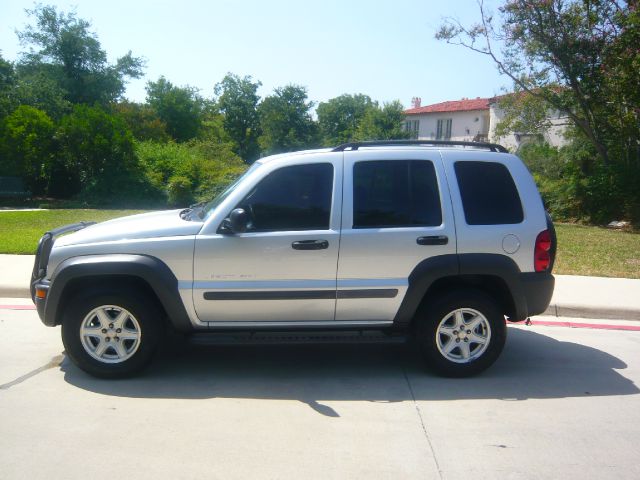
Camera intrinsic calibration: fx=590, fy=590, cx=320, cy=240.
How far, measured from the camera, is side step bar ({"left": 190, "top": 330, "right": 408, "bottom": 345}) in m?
5.07

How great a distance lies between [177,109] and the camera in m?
64.8

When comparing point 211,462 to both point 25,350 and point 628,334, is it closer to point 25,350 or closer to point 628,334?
point 25,350

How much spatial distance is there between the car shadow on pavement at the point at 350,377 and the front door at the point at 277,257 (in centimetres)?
59

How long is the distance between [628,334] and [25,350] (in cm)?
677

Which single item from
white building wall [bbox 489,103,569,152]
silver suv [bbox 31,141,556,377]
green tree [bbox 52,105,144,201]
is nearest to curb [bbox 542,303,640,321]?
silver suv [bbox 31,141,556,377]

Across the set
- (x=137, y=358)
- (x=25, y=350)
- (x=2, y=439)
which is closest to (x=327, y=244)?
(x=137, y=358)

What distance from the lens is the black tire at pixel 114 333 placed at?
16.5 ft

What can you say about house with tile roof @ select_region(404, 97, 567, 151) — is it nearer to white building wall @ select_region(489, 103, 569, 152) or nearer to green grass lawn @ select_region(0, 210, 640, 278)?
white building wall @ select_region(489, 103, 569, 152)

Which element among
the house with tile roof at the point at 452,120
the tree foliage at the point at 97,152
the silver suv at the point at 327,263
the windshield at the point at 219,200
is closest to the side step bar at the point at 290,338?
the silver suv at the point at 327,263

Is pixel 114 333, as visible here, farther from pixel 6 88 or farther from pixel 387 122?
pixel 387 122

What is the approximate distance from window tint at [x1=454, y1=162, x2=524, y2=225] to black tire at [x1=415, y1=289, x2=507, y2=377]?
687mm

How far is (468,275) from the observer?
17.2 feet

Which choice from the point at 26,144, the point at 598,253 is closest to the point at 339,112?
the point at 26,144

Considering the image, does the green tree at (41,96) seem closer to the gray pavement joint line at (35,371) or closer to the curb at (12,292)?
the curb at (12,292)
